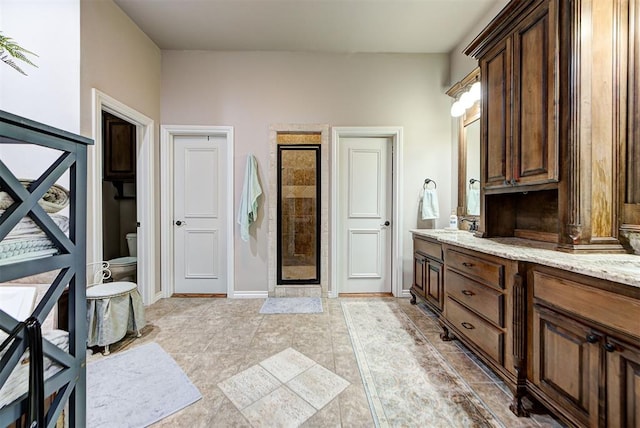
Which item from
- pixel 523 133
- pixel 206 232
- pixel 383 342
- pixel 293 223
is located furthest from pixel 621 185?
pixel 206 232

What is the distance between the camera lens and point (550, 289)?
1.30 metres

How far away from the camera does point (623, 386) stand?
1.02 meters

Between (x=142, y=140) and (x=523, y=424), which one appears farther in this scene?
(x=142, y=140)

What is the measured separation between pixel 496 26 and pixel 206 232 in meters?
3.42

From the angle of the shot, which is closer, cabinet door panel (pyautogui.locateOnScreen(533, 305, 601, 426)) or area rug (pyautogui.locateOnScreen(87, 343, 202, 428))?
cabinet door panel (pyautogui.locateOnScreen(533, 305, 601, 426))

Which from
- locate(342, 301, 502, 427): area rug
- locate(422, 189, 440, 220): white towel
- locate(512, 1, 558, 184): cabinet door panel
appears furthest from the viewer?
locate(422, 189, 440, 220): white towel

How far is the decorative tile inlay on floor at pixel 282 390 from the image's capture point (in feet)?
4.67

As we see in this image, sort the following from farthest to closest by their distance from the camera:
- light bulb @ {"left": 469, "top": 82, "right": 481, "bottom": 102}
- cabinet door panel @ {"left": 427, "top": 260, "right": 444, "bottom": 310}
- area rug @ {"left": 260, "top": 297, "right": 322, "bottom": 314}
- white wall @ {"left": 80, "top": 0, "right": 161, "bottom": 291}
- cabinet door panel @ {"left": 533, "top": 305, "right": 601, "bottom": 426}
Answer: area rug @ {"left": 260, "top": 297, "right": 322, "bottom": 314} → light bulb @ {"left": 469, "top": 82, "right": 481, "bottom": 102} → cabinet door panel @ {"left": 427, "top": 260, "right": 444, "bottom": 310} → white wall @ {"left": 80, "top": 0, "right": 161, "bottom": 291} → cabinet door panel @ {"left": 533, "top": 305, "right": 601, "bottom": 426}

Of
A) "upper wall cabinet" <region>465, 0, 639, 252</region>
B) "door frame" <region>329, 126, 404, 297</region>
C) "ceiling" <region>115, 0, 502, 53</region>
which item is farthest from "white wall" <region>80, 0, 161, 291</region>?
"upper wall cabinet" <region>465, 0, 639, 252</region>

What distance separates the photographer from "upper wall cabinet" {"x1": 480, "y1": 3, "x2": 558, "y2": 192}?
5.10ft

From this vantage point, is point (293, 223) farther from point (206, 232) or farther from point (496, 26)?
point (496, 26)

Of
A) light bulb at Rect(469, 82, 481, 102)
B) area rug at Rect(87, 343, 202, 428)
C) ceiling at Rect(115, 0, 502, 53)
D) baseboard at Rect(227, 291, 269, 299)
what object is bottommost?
area rug at Rect(87, 343, 202, 428)

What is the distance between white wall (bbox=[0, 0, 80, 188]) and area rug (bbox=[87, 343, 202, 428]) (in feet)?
4.52

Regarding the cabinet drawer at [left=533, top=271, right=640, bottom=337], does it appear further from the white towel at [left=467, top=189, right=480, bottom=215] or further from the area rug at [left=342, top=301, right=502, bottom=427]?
the white towel at [left=467, top=189, right=480, bottom=215]
